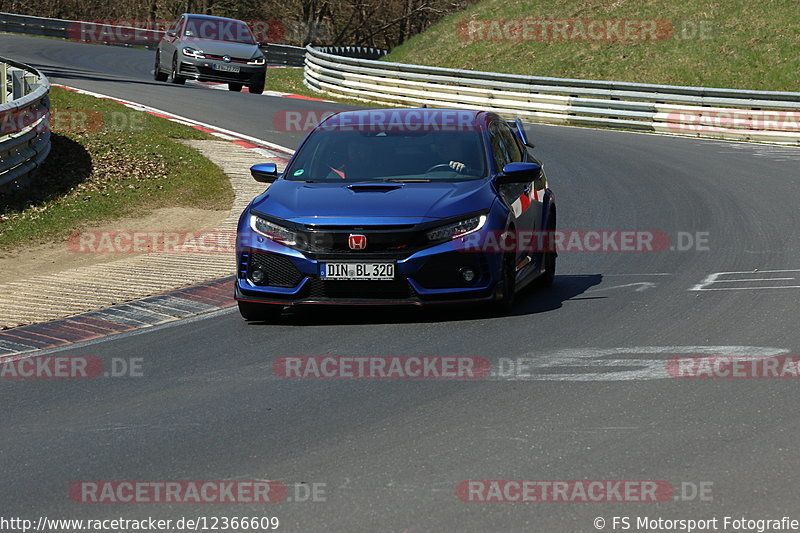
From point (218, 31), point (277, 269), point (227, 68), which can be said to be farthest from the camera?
point (218, 31)

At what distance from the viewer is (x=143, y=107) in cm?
2573

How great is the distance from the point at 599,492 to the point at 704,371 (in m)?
2.49

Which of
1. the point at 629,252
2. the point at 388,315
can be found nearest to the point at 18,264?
the point at 388,315

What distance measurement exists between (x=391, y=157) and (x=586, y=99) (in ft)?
65.4

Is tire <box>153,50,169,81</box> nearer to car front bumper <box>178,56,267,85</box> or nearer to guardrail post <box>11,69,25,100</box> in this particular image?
car front bumper <box>178,56,267,85</box>

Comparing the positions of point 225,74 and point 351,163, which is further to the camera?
point 225,74

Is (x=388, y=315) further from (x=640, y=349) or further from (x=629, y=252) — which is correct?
(x=629, y=252)

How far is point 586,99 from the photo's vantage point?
96.7 feet

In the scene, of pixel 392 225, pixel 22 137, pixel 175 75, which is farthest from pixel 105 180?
pixel 175 75

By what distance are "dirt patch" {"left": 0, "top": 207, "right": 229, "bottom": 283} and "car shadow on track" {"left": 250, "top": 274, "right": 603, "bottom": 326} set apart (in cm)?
381

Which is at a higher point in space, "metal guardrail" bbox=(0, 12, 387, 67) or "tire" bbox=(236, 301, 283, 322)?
"tire" bbox=(236, 301, 283, 322)

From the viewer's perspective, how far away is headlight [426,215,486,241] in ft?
30.3

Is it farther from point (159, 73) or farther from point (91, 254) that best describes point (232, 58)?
point (91, 254)

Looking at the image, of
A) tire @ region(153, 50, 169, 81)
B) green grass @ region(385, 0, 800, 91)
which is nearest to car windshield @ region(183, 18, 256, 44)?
tire @ region(153, 50, 169, 81)
